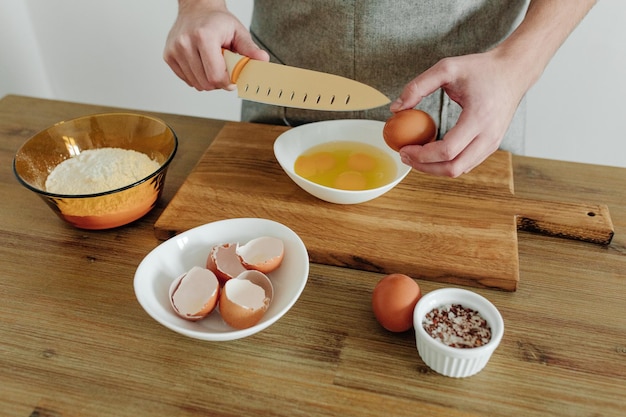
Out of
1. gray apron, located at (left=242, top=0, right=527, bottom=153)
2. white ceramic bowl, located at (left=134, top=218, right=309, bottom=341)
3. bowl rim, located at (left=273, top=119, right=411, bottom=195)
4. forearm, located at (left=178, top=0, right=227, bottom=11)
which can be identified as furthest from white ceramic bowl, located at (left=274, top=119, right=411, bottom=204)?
forearm, located at (left=178, top=0, right=227, bottom=11)

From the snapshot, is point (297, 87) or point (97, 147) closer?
point (297, 87)

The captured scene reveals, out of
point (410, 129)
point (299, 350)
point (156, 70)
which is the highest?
point (410, 129)

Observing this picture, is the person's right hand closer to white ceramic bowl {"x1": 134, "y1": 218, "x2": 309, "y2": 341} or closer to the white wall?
white ceramic bowl {"x1": 134, "y1": 218, "x2": 309, "y2": 341}

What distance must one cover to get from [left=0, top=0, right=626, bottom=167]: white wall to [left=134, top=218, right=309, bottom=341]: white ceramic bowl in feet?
4.66

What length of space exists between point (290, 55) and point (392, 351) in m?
0.77

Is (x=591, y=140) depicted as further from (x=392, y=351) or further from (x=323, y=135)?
(x=392, y=351)

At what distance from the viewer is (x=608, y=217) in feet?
3.44

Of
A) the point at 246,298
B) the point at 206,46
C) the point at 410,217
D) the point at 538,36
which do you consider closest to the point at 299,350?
the point at 246,298

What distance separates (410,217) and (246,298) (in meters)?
0.38

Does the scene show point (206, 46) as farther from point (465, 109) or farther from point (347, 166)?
point (465, 109)

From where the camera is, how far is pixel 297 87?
1.04 m

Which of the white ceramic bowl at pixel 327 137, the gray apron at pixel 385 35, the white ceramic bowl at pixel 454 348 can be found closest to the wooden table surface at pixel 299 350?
the white ceramic bowl at pixel 454 348

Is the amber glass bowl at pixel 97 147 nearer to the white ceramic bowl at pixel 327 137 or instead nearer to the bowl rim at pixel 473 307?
the white ceramic bowl at pixel 327 137

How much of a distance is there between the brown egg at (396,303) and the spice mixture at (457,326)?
33 millimetres
